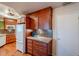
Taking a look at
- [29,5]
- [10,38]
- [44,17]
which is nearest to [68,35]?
[44,17]

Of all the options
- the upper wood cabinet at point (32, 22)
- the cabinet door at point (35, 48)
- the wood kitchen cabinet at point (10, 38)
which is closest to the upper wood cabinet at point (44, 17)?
the upper wood cabinet at point (32, 22)

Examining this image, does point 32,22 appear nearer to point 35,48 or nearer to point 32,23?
point 32,23

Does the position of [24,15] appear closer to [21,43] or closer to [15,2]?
[15,2]

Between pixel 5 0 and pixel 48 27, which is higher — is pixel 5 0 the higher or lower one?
the higher one

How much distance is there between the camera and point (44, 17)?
1.55 m

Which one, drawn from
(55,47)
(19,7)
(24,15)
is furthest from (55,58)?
(19,7)

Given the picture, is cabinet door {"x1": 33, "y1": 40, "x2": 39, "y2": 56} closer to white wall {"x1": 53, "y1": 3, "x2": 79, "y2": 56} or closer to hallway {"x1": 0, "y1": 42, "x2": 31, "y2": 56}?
hallway {"x1": 0, "y1": 42, "x2": 31, "y2": 56}

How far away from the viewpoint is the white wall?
1.40 m

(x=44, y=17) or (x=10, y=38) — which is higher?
(x=44, y=17)

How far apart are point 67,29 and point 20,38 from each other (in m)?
0.76

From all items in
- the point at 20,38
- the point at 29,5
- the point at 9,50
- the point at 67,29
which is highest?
the point at 29,5

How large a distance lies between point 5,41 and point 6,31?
0.52 ft

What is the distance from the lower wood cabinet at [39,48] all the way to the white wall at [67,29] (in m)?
0.14

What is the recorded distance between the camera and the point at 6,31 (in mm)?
1458
